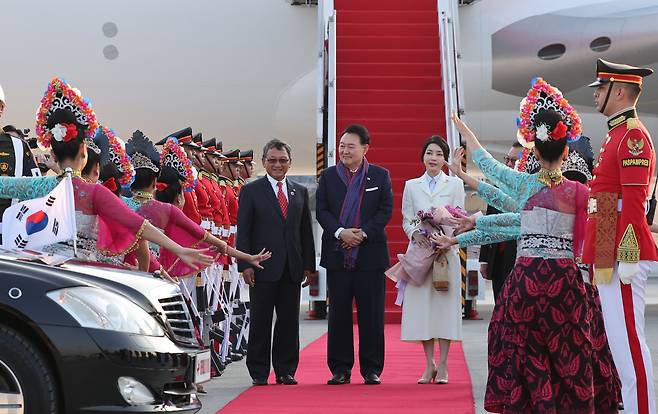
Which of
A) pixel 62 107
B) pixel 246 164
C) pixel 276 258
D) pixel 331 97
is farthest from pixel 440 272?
pixel 331 97

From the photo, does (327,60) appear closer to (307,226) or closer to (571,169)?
(307,226)

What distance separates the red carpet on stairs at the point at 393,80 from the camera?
1354cm

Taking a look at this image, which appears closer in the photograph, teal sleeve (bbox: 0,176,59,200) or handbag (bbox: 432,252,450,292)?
teal sleeve (bbox: 0,176,59,200)

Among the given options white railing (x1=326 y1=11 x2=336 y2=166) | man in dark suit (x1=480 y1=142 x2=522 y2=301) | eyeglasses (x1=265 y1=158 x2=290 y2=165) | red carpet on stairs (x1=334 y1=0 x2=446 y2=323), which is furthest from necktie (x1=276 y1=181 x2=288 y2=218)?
white railing (x1=326 y1=11 x2=336 y2=166)


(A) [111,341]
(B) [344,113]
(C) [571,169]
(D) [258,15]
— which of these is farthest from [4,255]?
(D) [258,15]

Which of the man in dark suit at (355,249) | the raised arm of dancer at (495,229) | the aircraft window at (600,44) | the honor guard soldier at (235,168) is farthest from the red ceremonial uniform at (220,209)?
the aircraft window at (600,44)

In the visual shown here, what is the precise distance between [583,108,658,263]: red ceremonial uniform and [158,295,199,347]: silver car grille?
174 centimetres

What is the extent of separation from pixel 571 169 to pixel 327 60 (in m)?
7.46

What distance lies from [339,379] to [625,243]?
292 cm

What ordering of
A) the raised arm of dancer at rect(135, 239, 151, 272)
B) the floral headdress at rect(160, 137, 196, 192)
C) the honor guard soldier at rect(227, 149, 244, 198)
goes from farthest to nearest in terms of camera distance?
the honor guard soldier at rect(227, 149, 244, 198)
the floral headdress at rect(160, 137, 196, 192)
the raised arm of dancer at rect(135, 239, 151, 272)

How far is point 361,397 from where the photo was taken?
7133 mm

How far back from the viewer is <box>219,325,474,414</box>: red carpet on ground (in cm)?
660

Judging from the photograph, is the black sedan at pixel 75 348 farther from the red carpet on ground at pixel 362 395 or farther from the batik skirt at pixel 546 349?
the red carpet on ground at pixel 362 395

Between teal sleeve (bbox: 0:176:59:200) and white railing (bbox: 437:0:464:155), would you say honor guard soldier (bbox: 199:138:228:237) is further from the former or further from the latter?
teal sleeve (bbox: 0:176:59:200)
